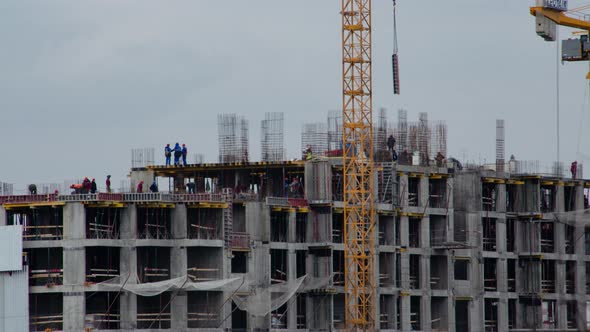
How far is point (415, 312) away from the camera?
149m

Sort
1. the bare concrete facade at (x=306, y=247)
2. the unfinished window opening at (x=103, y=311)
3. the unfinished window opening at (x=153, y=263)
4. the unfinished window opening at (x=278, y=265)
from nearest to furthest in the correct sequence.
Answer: the unfinished window opening at (x=103, y=311), the bare concrete facade at (x=306, y=247), the unfinished window opening at (x=153, y=263), the unfinished window opening at (x=278, y=265)

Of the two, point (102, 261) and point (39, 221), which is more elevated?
point (39, 221)

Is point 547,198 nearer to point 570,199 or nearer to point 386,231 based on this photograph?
point 570,199

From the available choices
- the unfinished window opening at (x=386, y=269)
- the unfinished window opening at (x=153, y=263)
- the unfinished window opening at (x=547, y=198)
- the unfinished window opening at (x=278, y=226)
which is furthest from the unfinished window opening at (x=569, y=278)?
the unfinished window opening at (x=153, y=263)

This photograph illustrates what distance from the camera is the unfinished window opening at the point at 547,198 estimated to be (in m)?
161

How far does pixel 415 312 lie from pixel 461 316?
5698 mm

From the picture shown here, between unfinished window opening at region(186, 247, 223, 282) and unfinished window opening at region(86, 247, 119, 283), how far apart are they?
5639mm

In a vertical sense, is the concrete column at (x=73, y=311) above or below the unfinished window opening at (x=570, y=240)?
below

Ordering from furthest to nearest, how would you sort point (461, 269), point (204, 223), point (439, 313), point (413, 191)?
point (461, 269)
point (413, 191)
point (439, 313)
point (204, 223)

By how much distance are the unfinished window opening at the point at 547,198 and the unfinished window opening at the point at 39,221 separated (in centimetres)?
5197

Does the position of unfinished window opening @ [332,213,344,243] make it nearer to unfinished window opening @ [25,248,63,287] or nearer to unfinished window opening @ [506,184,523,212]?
unfinished window opening @ [506,184,523,212]

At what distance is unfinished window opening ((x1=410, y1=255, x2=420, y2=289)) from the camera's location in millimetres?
148625

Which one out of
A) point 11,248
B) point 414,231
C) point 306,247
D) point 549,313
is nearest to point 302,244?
point 306,247

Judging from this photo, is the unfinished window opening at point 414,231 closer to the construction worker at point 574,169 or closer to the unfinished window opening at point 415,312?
the unfinished window opening at point 415,312
